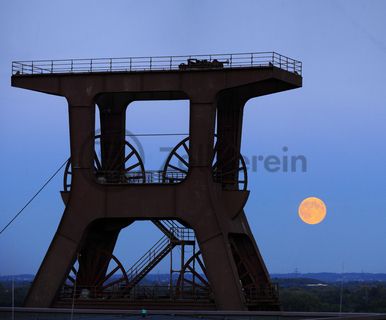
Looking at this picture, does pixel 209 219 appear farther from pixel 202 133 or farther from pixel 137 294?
pixel 137 294

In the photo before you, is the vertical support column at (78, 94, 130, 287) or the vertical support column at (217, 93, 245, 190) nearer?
A: the vertical support column at (78, 94, 130, 287)

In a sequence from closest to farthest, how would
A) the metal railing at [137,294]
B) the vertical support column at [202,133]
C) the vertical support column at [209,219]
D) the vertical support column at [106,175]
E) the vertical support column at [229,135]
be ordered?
the vertical support column at [209,219] < the vertical support column at [202,133] < the metal railing at [137,294] < the vertical support column at [106,175] < the vertical support column at [229,135]

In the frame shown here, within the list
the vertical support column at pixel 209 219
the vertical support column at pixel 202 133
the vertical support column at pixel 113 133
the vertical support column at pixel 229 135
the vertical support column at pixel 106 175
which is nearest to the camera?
the vertical support column at pixel 209 219

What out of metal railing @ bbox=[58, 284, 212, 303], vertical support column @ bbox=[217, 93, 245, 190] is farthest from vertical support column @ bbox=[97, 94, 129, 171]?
metal railing @ bbox=[58, 284, 212, 303]

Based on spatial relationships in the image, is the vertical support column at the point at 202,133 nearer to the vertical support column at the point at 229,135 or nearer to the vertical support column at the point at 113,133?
the vertical support column at the point at 229,135

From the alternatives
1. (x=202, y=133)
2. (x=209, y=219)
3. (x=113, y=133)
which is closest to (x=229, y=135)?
(x=202, y=133)

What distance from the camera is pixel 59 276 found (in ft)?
198

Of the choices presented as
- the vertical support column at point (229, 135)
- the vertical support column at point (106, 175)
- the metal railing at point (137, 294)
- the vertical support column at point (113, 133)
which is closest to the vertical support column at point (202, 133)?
the vertical support column at point (229, 135)

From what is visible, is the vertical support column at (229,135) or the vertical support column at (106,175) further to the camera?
the vertical support column at (229,135)

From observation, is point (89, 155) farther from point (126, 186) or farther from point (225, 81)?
point (225, 81)

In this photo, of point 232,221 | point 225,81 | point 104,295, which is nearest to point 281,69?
point 225,81

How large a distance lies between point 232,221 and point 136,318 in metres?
12.1

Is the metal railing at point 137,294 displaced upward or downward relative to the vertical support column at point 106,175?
downward

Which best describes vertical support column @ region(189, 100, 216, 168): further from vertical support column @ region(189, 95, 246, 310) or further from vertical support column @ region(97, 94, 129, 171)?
vertical support column @ region(97, 94, 129, 171)
